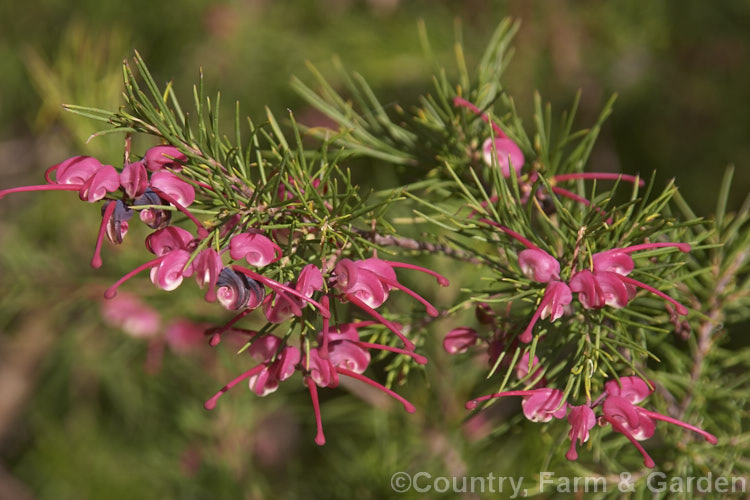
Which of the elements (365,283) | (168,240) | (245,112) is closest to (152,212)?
(168,240)

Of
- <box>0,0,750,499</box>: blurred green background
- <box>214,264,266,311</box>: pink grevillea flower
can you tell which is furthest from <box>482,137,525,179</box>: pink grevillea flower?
<box>0,0,750,499</box>: blurred green background

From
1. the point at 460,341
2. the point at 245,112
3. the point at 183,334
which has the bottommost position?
the point at 183,334

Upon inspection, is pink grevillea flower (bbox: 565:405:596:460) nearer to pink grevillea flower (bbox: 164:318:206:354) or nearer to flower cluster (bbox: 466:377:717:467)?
flower cluster (bbox: 466:377:717:467)

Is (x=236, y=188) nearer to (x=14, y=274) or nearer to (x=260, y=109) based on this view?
(x=14, y=274)

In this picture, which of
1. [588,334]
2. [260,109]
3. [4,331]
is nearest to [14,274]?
[260,109]

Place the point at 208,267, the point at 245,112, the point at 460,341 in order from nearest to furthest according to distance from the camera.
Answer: the point at 208,267, the point at 460,341, the point at 245,112

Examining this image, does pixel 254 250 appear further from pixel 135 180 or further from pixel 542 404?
pixel 542 404

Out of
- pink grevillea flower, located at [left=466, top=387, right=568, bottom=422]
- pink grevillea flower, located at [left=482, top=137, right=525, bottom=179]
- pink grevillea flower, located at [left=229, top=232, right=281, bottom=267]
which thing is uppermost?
pink grevillea flower, located at [left=482, top=137, right=525, bottom=179]
